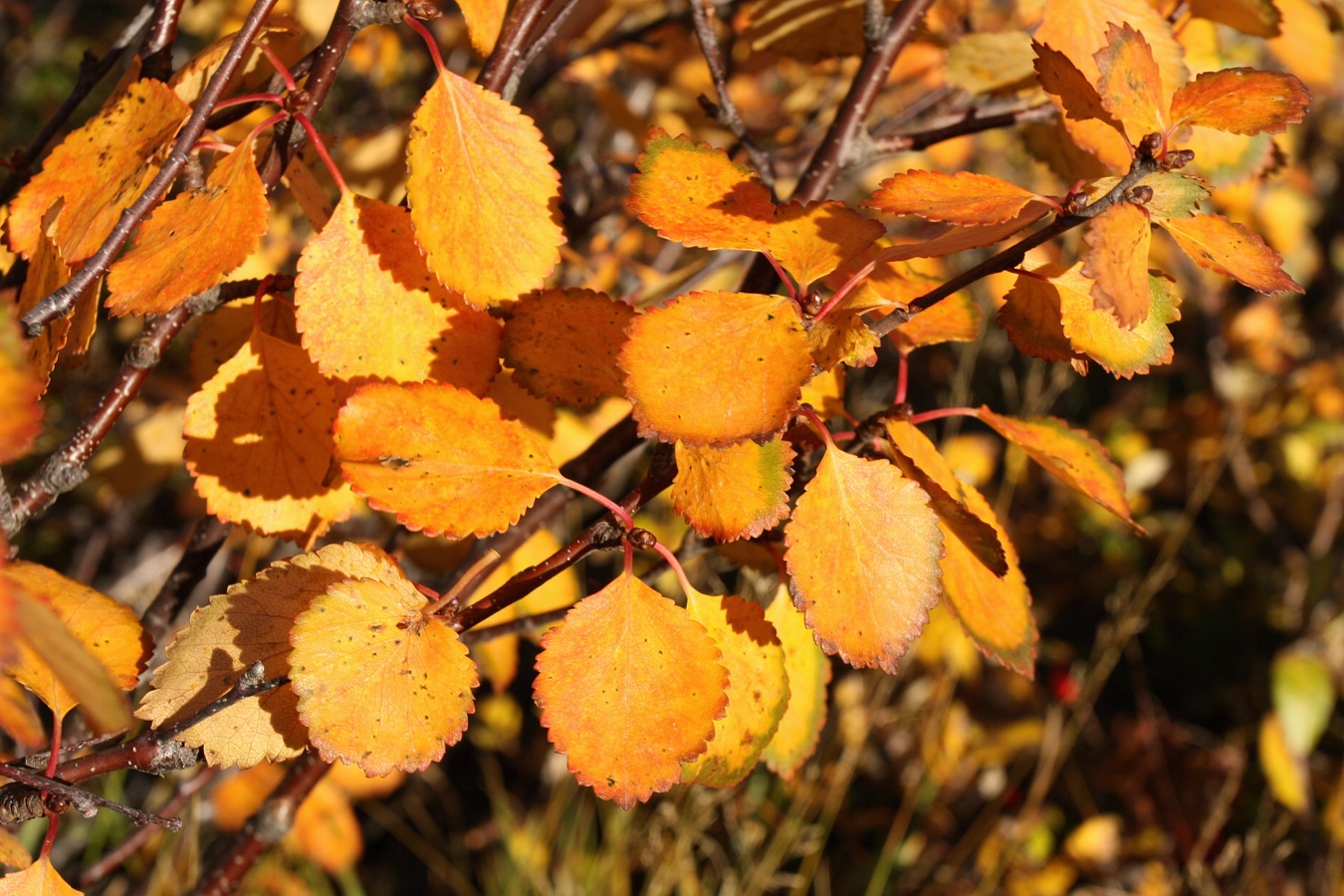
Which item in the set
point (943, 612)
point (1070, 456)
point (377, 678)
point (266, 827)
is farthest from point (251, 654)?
point (943, 612)

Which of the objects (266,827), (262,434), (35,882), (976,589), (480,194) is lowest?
(266,827)

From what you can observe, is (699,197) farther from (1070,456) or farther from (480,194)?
(1070,456)

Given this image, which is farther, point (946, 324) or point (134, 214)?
point (946, 324)

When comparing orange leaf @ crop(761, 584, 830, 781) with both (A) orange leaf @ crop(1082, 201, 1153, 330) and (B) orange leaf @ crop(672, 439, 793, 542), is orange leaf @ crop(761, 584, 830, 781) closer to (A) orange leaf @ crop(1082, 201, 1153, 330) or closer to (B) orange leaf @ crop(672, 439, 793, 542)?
(B) orange leaf @ crop(672, 439, 793, 542)

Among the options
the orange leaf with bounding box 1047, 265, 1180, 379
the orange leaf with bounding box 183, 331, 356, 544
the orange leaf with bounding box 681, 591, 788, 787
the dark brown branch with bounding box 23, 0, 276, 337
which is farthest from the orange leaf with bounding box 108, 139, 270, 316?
the orange leaf with bounding box 1047, 265, 1180, 379

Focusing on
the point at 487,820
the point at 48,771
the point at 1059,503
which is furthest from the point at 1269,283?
the point at 1059,503
